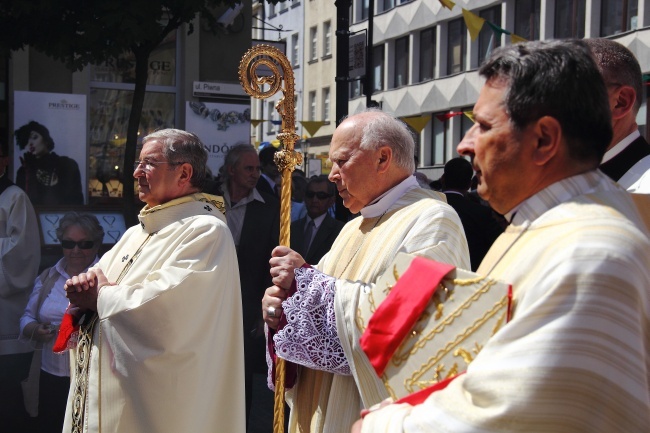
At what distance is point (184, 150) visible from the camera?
192 inches

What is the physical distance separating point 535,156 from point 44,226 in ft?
23.6

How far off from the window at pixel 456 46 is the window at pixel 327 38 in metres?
11.2

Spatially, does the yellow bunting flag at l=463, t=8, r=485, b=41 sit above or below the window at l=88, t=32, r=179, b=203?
above

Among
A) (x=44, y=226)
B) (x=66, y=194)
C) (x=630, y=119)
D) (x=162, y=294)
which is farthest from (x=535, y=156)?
(x=66, y=194)

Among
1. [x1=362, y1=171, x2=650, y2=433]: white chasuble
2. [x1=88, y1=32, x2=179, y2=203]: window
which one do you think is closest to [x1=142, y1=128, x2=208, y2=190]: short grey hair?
[x1=362, y1=171, x2=650, y2=433]: white chasuble

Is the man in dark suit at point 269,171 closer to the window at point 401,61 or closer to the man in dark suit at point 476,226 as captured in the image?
the man in dark suit at point 476,226

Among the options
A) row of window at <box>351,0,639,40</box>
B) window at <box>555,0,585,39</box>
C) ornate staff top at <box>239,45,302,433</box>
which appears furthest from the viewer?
window at <box>555,0,585,39</box>

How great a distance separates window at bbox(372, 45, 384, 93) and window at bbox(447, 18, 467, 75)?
4.99m

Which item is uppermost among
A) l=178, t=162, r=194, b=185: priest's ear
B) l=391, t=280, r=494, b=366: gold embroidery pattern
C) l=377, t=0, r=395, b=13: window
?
l=377, t=0, r=395, b=13: window

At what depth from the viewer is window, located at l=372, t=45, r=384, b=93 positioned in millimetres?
37138

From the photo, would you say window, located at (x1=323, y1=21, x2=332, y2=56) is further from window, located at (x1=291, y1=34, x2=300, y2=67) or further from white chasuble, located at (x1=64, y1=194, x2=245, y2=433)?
white chasuble, located at (x1=64, y1=194, x2=245, y2=433)

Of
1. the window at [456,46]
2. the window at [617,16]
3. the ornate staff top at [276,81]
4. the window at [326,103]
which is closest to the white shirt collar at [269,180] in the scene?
the ornate staff top at [276,81]

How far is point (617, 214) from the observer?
1.88m

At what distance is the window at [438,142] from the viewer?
3306 centimetres
